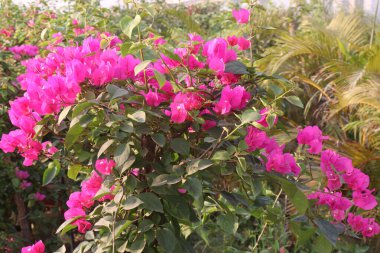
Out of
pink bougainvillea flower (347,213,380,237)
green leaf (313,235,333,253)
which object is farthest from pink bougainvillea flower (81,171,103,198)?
pink bougainvillea flower (347,213,380,237)

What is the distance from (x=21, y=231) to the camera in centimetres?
390

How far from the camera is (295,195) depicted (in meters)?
1.56

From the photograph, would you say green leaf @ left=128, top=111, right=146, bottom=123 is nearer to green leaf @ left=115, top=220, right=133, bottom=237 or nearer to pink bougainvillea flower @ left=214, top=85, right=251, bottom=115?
pink bougainvillea flower @ left=214, top=85, right=251, bottom=115

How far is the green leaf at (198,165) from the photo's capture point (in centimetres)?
154

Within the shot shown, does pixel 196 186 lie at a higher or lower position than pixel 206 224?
higher

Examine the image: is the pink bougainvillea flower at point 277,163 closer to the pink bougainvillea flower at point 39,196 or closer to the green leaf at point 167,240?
the green leaf at point 167,240

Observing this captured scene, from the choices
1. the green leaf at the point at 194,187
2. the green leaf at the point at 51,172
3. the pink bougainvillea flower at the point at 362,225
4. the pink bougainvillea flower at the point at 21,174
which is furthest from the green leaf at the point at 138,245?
the pink bougainvillea flower at the point at 21,174

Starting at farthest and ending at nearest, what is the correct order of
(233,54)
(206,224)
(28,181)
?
(28,181), (206,224), (233,54)

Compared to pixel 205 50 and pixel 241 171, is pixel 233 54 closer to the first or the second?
pixel 205 50

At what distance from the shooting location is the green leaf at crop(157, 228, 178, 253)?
1.66 metres

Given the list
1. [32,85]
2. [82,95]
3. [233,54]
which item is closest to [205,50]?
[233,54]

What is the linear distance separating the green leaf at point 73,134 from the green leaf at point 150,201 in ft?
0.78

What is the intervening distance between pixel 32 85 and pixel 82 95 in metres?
0.19

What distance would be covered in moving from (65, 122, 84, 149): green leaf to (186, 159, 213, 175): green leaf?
31 cm
